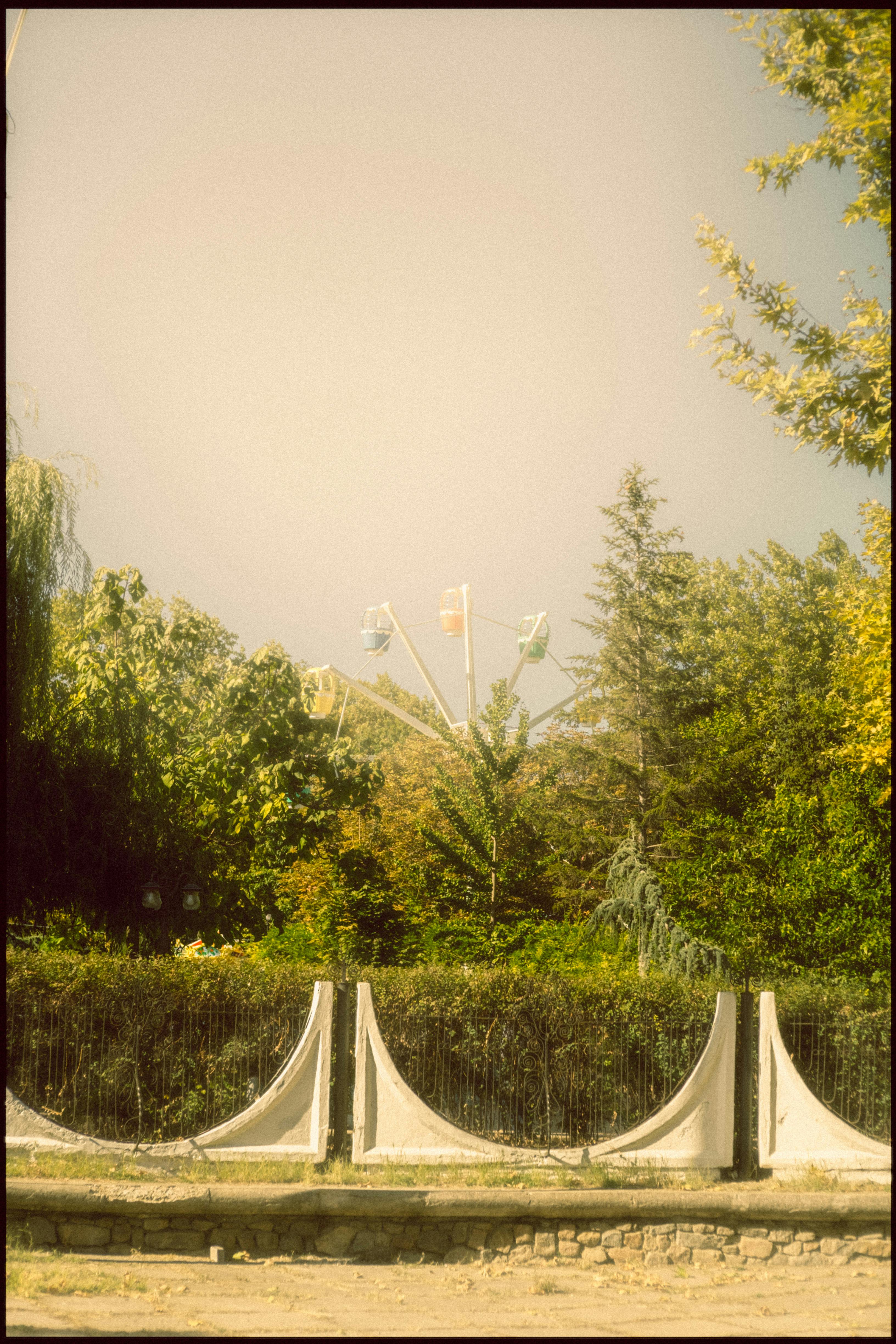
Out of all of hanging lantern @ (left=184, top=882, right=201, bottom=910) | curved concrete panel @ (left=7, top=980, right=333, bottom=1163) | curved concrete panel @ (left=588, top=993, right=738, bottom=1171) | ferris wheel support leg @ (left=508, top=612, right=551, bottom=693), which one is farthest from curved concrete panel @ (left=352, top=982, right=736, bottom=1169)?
ferris wheel support leg @ (left=508, top=612, right=551, bottom=693)

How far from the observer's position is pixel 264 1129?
23.1 feet

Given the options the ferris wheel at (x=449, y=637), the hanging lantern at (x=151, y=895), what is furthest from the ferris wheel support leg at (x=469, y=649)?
the hanging lantern at (x=151, y=895)

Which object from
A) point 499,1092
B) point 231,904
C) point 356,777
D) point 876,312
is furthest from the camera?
point 356,777

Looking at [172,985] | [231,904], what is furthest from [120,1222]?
[231,904]

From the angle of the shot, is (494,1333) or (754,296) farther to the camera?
(754,296)

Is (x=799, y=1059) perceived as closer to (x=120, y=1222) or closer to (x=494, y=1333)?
(x=494, y=1333)

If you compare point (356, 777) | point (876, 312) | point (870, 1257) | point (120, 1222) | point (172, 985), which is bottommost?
point (120, 1222)

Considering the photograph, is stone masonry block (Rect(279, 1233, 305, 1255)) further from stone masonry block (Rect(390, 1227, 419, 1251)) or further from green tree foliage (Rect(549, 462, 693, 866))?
green tree foliage (Rect(549, 462, 693, 866))

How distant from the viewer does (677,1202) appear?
604 centimetres

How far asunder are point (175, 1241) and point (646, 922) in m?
10.2

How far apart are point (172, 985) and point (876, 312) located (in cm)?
A: 654

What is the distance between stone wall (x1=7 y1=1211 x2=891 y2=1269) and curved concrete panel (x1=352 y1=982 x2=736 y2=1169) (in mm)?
751

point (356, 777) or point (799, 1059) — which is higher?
point (356, 777)

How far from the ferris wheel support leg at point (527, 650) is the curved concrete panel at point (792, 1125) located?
15.2m
